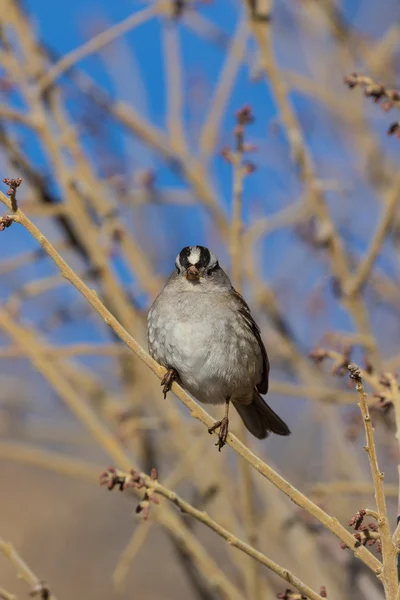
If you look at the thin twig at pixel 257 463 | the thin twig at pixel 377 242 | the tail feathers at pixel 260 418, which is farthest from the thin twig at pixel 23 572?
the thin twig at pixel 377 242

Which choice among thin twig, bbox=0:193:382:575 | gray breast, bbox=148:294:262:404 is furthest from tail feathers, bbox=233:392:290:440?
thin twig, bbox=0:193:382:575

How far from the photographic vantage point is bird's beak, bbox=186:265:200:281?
11.9 ft

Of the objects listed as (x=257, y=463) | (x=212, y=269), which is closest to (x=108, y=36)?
(x=212, y=269)

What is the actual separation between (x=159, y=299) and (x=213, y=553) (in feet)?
14.2

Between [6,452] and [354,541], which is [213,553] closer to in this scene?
[6,452]

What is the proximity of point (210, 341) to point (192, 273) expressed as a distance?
1.18 feet

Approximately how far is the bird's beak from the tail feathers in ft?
2.03

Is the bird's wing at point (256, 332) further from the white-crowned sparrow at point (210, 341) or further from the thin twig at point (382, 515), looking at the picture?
the thin twig at point (382, 515)

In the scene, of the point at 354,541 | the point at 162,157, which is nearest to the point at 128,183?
the point at 162,157

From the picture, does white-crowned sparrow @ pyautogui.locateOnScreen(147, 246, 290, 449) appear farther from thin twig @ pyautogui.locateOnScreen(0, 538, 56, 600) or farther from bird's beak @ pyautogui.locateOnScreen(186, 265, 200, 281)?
thin twig @ pyautogui.locateOnScreen(0, 538, 56, 600)

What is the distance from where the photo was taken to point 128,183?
4.89m

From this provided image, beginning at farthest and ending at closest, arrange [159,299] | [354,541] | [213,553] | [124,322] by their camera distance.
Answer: [213,553]
[124,322]
[159,299]
[354,541]

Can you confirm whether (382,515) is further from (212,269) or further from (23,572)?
(212,269)

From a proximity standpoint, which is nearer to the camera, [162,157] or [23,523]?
[162,157]
